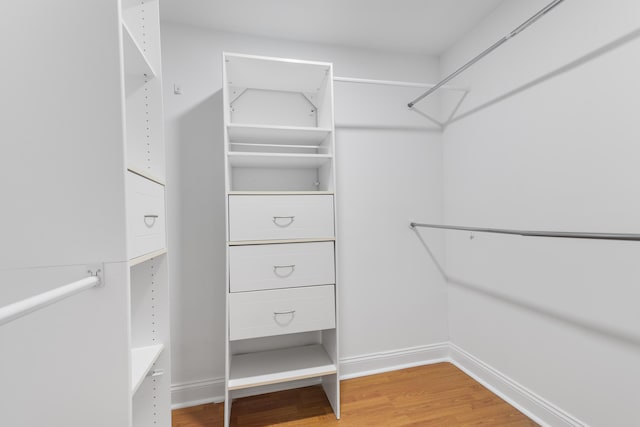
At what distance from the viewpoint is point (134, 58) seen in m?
1.02

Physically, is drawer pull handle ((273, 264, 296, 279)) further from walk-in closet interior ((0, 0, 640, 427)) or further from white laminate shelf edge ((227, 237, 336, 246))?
white laminate shelf edge ((227, 237, 336, 246))

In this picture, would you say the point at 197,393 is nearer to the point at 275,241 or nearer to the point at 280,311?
the point at 280,311

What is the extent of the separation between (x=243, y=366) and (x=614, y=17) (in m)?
2.48

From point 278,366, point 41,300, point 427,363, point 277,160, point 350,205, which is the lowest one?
point 427,363

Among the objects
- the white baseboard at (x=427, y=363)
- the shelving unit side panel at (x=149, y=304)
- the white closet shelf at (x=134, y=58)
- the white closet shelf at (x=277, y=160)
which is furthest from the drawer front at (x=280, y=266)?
the white closet shelf at (x=134, y=58)

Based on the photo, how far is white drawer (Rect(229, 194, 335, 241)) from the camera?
1.52 metres

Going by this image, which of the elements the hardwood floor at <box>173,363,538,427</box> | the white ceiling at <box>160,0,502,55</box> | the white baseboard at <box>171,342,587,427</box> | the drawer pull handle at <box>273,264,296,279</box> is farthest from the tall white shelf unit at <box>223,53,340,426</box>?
the white ceiling at <box>160,0,502,55</box>

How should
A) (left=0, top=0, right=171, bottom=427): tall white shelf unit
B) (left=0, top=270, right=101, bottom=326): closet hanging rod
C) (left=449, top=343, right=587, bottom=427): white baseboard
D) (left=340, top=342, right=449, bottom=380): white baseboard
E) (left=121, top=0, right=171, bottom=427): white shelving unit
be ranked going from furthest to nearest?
(left=340, top=342, right=449, bottom=380): white baseboard → (left=449, top=343, right=587, bottom=427): white baseboard → (left=121, top=0, right=171, bottom=427): white shelving unit → (left=0, top=0, right=171, bottom=427): tall white shelf unit → (left=0, top=270, right=101, bottom=326): closet hanging rod

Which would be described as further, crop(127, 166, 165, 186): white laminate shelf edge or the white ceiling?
the white ceiling

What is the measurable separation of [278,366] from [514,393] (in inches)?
54.7

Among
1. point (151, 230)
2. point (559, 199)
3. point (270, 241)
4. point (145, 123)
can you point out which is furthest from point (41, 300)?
point (559, 199)

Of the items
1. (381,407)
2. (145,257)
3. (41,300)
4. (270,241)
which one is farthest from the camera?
(381,407)

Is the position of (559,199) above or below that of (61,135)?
below

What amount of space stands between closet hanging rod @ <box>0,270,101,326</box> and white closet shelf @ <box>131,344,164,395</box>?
15.2 inches
